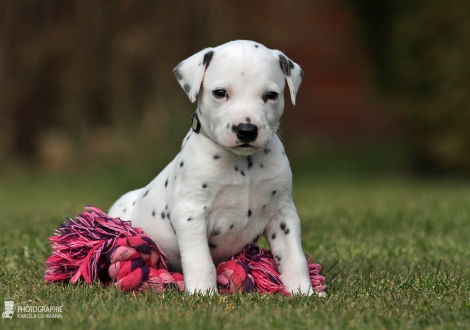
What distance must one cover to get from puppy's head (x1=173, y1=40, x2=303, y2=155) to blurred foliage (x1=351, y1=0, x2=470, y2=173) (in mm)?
9689

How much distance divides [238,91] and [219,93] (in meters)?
0.12

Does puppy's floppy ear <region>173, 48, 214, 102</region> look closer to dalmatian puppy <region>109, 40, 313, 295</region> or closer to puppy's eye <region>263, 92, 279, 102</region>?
dalmatian puppy <region>109, 40, 313, 295</region>

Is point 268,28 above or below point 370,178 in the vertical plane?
above

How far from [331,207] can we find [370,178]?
5.18 metres

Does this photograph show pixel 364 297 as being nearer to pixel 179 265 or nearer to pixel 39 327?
pixel 179 265

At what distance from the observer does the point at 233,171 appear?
14.2 ft

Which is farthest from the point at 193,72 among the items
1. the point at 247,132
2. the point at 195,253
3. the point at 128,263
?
the point at 128,263

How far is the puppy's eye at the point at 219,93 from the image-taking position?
4.23 m

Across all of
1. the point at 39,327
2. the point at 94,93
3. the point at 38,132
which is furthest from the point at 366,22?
the point at 39,327

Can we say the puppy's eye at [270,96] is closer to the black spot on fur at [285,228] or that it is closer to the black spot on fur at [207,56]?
the black spot on fur at [207,56]

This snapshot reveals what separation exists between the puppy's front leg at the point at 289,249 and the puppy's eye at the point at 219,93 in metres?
0.77

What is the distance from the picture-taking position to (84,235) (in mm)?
4609

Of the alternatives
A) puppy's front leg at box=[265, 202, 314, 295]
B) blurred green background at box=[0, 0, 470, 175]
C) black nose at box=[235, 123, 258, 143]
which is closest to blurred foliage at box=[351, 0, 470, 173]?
blurred green background at box=[0, 0, 470, 175]

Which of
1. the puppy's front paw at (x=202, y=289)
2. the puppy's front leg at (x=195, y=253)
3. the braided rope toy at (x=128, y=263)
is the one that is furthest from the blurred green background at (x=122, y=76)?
the puppy's front paw at (x=202, y=289)
